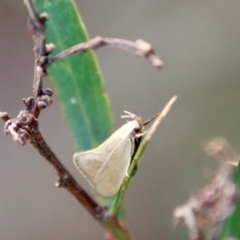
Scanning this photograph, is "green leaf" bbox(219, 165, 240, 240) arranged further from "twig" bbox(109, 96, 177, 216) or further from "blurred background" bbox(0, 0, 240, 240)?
"blurred background" bbox(0, 0, 240, 240)

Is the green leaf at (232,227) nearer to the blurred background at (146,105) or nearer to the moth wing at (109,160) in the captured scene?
the moth wing at (109,160)

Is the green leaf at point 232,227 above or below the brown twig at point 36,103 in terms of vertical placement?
below

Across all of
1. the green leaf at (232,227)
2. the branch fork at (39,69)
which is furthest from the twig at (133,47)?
the green leaf at (232,227)

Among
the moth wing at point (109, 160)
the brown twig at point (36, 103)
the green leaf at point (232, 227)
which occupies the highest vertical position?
the brown twig at point (36, 103)

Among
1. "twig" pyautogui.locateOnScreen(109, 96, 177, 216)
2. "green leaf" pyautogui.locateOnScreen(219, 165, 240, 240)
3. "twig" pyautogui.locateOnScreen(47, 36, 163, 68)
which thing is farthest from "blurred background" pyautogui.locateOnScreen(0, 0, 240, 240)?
"twig" pyautogui.locateOnScreen(47, 36, 163, 68)

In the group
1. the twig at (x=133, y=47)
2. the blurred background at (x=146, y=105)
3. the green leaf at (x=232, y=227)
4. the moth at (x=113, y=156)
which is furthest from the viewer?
the blurred background at (x=146, y=105)

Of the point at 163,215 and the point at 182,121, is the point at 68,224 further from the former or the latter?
the point at 182,121

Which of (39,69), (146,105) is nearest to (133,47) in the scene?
(39,69)

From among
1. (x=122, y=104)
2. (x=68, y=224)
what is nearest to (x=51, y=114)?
(x=122, y=104)
